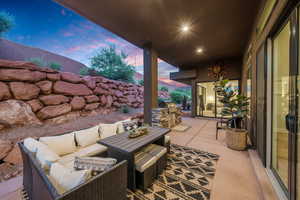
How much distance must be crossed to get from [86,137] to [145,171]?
4.30ft

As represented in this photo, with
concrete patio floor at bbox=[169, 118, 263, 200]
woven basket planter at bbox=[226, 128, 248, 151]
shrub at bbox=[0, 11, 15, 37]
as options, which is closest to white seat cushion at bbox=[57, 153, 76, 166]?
concrete patio floor at bbox=[169, 118, 263, 200]

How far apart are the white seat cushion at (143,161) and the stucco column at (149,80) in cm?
247

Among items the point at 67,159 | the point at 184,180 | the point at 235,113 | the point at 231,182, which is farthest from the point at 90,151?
the point at 235,113

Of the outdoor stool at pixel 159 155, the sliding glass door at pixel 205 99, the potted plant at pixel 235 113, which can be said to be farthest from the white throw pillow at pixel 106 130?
the sliding glass door at pixel 205 99

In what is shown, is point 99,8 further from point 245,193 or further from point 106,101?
point 245,193

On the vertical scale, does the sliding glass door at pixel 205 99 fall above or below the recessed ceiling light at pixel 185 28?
below

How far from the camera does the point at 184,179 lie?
66.8 inches

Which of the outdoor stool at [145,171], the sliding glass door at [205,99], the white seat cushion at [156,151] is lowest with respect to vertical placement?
the outdoor stool at [145,171]

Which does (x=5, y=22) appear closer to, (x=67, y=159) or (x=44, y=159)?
(x=67, y=159)

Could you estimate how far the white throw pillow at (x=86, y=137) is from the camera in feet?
6.63

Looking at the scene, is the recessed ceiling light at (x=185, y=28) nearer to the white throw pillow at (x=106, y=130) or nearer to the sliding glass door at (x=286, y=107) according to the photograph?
the sliding glass door at (x=286, y=107)

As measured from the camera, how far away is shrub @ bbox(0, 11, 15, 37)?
10.9 ft

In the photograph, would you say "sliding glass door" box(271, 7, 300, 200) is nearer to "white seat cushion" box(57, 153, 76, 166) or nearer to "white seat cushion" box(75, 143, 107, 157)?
"white seat cushion" box(75, 143, 107, 157)

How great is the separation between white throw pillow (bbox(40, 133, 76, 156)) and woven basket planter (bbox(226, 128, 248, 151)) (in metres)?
3.43
